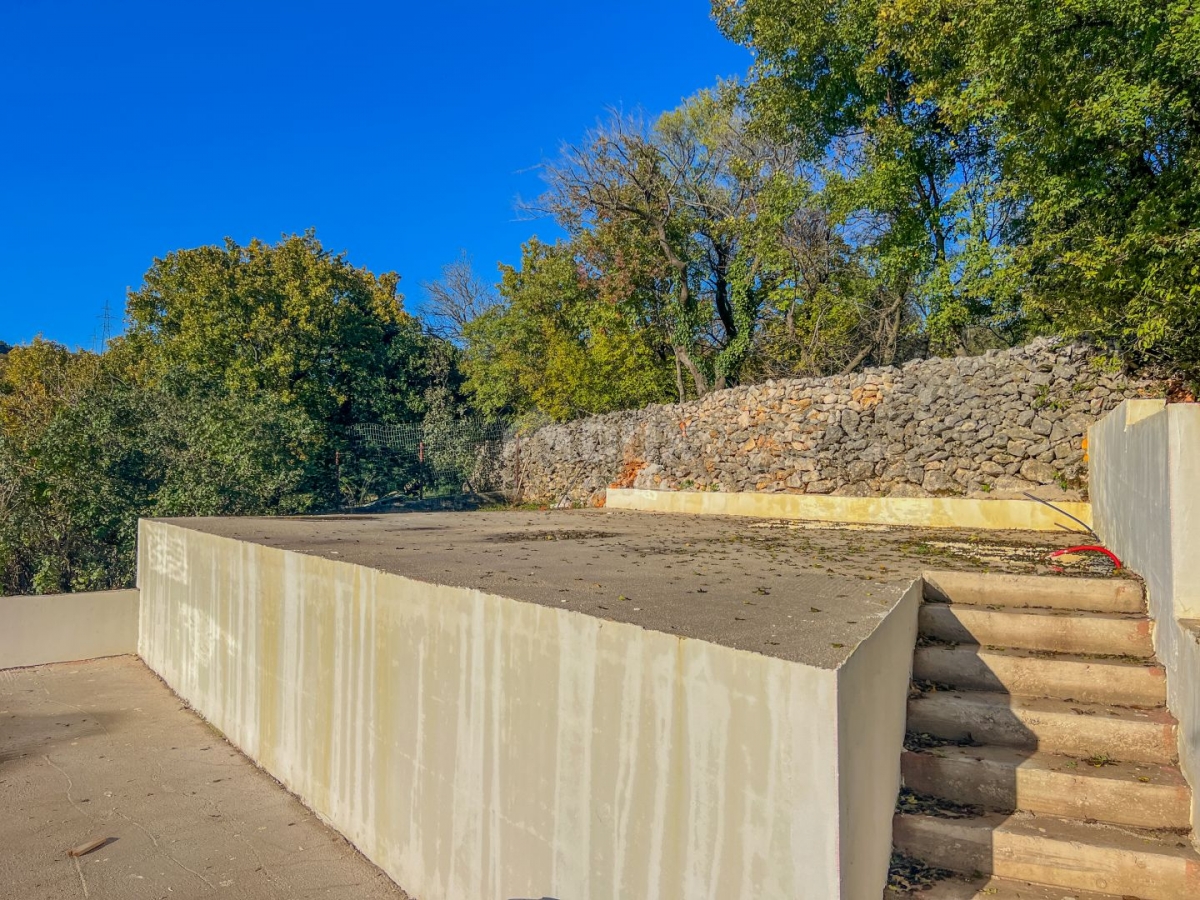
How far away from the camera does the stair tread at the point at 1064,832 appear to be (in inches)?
93.7

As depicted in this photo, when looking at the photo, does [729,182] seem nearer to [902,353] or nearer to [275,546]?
[902,353]

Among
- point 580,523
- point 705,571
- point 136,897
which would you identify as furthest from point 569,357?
point 136,897

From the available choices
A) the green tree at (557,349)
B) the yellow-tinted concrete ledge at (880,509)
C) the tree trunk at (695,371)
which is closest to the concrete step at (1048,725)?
the yellow-tinted concrete ledge at (880,509)

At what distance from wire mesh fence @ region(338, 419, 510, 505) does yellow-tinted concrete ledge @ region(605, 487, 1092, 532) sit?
5.51 m

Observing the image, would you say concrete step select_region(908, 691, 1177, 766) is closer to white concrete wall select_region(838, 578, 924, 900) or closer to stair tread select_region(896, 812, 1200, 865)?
white concrete wall select_region(838, 578, 924, 900)

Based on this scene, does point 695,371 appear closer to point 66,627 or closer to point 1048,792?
point 66,627

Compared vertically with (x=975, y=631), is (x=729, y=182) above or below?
above

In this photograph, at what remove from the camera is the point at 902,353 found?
42.7 ft

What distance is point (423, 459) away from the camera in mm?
15648

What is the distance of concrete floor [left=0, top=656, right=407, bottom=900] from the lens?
12.1ft

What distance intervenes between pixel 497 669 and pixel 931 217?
10.5 meters

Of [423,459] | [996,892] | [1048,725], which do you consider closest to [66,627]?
[423,459]

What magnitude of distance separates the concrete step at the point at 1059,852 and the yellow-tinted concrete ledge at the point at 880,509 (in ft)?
15.6

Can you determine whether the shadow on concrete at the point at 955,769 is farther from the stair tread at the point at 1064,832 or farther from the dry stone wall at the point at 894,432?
the dry stone wall at the point at 894,432
